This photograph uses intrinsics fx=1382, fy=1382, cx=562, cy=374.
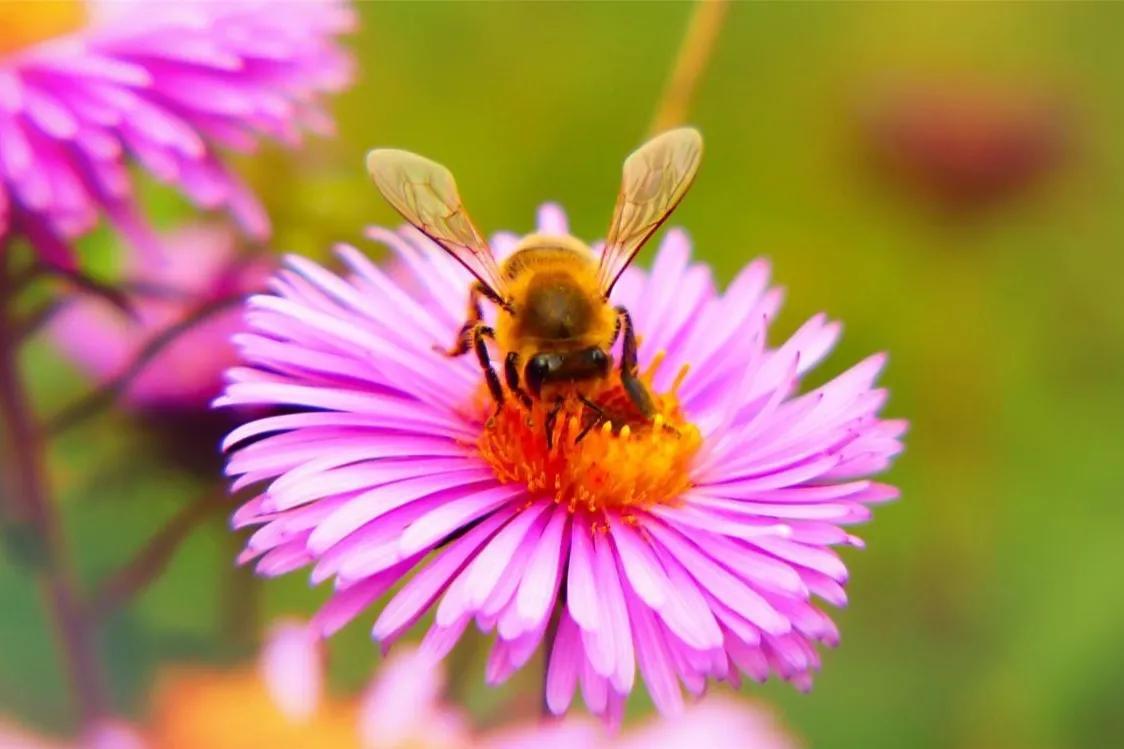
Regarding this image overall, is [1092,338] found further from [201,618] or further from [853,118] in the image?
[201,618]

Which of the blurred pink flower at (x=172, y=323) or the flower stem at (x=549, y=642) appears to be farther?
the blurred pink flower at (x=172, y=323)

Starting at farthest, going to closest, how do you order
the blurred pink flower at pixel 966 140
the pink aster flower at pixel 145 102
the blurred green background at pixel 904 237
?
the blurred pink flower at pixel 966 140
the blurred green background at pixel 904 237
the pink aster flower at pixel 145 102

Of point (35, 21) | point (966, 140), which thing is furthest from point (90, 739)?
point (966, 140)

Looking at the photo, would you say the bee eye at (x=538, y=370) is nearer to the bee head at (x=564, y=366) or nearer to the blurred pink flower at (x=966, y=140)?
the bee head at (x=564, y=366)

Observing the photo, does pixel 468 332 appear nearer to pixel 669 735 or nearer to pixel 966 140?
pixel 669 735

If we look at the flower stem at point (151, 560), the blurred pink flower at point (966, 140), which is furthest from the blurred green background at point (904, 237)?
the flower stem at point (151, 560)

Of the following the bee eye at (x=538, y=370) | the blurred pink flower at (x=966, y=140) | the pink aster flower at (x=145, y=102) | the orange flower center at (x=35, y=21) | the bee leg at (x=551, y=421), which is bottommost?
the bee leg at (x=551, y=421)
